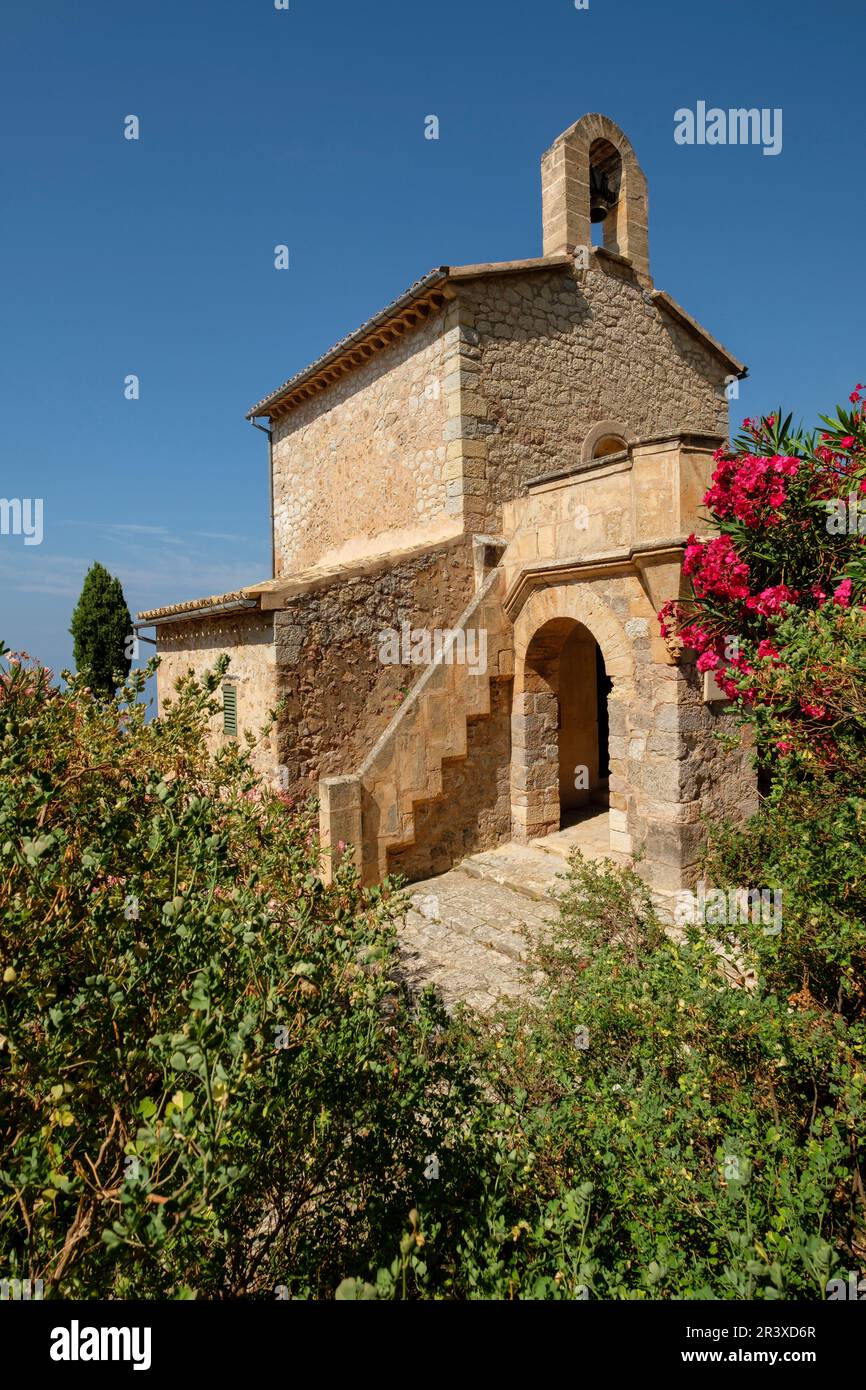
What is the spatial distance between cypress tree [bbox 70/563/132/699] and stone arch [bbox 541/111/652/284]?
A: 13.4 m

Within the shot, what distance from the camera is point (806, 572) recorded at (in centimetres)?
529

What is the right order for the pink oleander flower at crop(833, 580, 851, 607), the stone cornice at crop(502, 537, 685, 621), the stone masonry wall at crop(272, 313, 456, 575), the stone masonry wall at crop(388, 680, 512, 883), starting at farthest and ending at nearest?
the stone masonry wall at crop(272, 313, 456, 575) → the stone masonry wall at crop(388, 680, 512, 883) → the stone cornice at crop(502, 537, 685, 621) → the pink oleander flower at crop(833, 580, 851, 607)

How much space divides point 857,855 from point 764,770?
4729 millimetres

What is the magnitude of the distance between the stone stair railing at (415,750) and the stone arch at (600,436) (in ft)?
10.2

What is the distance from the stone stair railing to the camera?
7.23 meters

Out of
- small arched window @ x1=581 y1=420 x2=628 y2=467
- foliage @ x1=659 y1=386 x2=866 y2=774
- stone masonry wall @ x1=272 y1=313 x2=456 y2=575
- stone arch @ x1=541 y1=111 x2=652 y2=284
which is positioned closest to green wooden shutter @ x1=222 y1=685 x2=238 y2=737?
stone masonry wall @ x1=272 y1=313 x2=456 y2=575

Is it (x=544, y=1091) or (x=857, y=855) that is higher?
(x=857, y=855)

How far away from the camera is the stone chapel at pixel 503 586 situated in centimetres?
704

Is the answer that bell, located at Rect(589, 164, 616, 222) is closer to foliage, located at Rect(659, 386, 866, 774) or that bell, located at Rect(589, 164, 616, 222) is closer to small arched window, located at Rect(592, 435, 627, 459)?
small arched window, located at Rect(592, 435, 627, 459)

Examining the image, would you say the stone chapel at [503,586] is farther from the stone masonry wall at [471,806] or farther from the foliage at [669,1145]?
the foliage at [669,1145]

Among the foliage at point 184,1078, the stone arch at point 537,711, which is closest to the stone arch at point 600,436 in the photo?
the stone arch at point 537,711

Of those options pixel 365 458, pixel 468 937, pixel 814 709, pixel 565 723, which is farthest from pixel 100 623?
pixel 814 709
